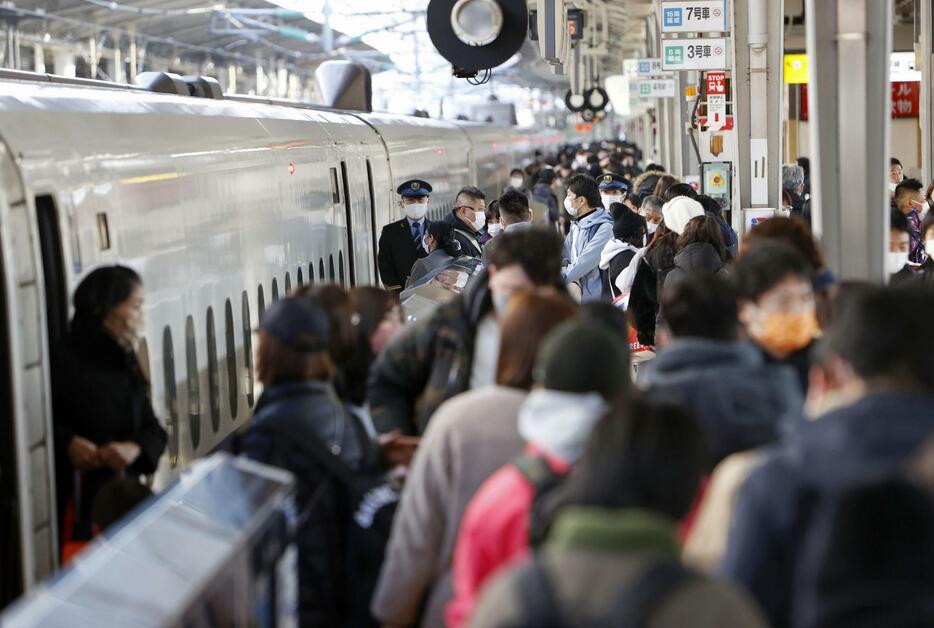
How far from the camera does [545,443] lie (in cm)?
331

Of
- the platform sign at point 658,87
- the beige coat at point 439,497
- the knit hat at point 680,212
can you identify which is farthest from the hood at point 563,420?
the platform sign at point 658,87

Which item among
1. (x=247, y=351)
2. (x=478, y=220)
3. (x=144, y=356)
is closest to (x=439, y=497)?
(x=144, y=356)

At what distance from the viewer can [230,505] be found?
362 cm

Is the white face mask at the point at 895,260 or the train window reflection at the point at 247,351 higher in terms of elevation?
the white face mask at the point at 895,260

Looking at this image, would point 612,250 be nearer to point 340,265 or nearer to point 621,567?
point 340,265

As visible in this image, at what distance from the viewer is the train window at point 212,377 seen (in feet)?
24.5

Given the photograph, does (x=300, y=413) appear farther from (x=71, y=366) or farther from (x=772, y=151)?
(x=772, y=151)

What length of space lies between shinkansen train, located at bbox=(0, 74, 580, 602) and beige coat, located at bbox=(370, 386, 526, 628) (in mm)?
1590

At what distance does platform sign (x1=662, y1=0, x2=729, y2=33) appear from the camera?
14.6m

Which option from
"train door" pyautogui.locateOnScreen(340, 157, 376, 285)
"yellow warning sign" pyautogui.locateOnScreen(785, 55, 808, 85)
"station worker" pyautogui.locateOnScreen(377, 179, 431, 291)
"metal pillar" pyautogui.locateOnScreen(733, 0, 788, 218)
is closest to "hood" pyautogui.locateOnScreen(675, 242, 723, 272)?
"station worker" pyautogui.locateOnScreen(377, 179, 431, 291)

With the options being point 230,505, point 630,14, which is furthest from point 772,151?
point 630,14

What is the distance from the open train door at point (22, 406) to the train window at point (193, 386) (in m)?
2.00

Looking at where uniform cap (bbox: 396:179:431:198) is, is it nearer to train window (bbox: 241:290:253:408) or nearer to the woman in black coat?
train window (bbox: 241:290:253:408)

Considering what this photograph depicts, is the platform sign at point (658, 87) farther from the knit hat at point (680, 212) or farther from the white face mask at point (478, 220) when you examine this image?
the knit hat at point (680, 212)
